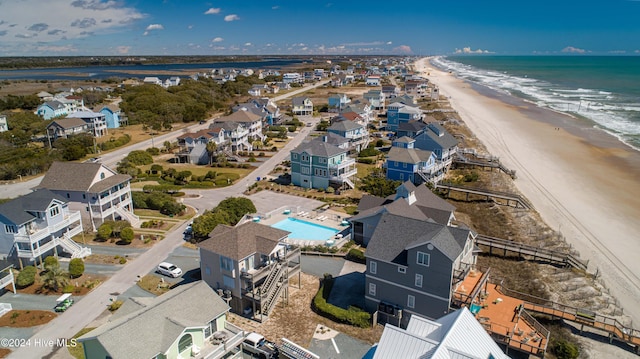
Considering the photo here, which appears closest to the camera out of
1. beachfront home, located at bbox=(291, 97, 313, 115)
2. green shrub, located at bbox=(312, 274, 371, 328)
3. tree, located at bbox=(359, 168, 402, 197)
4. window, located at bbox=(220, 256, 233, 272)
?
green shrub, located at bbox=(312, 274, 371, 328)

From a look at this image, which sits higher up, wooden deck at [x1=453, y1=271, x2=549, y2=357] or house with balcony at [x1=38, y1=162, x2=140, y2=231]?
house with balcony at [x1=38, y1=162, x2=140, y2=231]

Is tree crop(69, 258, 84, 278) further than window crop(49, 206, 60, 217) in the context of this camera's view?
No

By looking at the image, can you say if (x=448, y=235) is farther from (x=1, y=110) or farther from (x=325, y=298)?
(x=1, y=110)

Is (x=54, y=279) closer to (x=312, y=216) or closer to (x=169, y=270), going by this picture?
(x=169, y=270)

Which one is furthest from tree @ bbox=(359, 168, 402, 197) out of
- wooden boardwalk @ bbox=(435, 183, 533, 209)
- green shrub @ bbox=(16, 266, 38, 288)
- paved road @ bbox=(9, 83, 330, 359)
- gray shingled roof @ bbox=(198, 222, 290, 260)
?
green shrub @ bbox=(16, 266, 38, 288)

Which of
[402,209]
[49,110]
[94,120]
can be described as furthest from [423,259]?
[49,110]

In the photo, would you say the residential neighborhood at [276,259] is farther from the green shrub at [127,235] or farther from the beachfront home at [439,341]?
the green shrub at [127,235]

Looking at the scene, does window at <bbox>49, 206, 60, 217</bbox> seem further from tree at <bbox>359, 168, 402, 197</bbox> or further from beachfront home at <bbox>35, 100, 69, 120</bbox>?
beachfront home at <bbox>35, 100, 69, 120</bbox>
